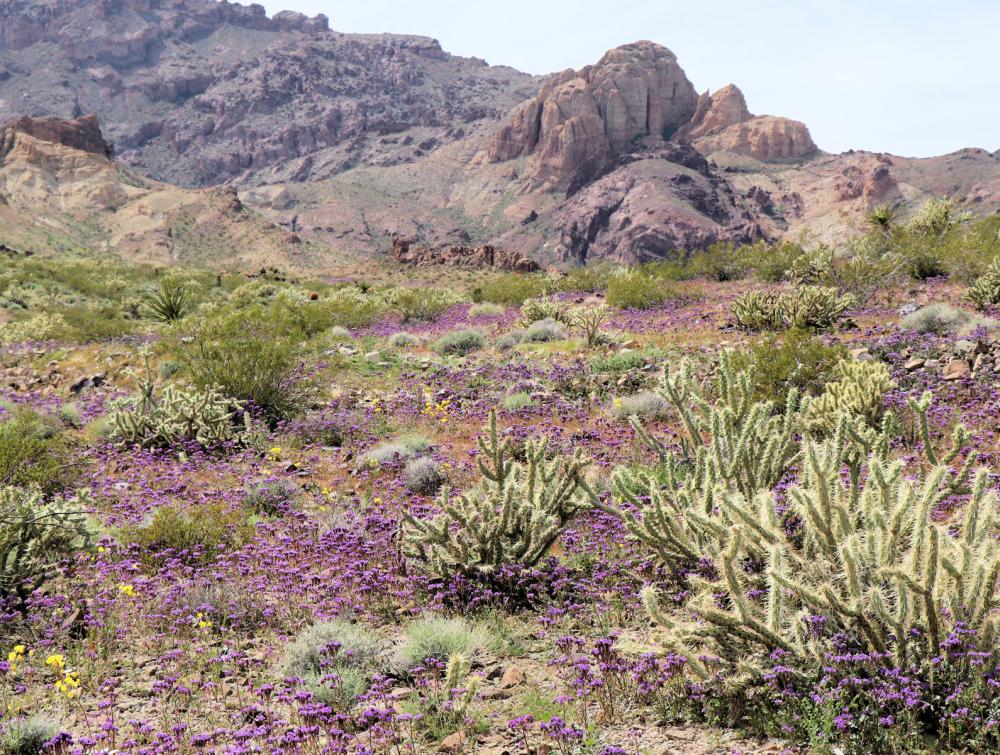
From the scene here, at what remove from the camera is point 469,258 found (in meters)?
73.5

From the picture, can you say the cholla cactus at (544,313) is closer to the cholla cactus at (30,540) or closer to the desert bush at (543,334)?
the desert bush at (543,334)

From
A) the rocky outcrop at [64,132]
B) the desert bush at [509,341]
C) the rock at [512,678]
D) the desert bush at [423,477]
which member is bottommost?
the rock at [512,678]

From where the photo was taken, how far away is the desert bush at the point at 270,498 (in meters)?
7.08

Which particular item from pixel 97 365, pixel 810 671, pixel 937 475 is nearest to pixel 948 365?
pixel 937 475

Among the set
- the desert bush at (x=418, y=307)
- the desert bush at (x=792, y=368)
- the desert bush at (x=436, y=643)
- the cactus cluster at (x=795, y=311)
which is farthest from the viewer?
the desert bush at (x=418, y=307)

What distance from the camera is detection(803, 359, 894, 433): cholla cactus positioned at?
7773mm

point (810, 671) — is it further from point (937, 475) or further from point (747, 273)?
point (747, 273)

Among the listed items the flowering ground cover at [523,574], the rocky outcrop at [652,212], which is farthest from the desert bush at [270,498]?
the rocky outcrop at [652,212]

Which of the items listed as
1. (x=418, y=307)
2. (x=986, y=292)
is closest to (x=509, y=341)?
(x=418, y=307)

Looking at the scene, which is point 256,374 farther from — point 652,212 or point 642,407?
point 652,212

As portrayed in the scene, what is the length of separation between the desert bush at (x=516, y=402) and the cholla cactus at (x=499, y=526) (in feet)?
14.6

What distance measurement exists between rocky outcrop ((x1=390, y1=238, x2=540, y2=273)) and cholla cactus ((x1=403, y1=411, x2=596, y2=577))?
2426 inches

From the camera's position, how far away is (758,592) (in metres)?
4.08

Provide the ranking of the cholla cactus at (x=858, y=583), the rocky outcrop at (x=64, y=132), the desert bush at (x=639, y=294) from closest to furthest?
A: the cholla cactus at (x=858, y=583)
the desert bush at (x=639, y=294)
the rocky outcrop at (x=64, y=132)
